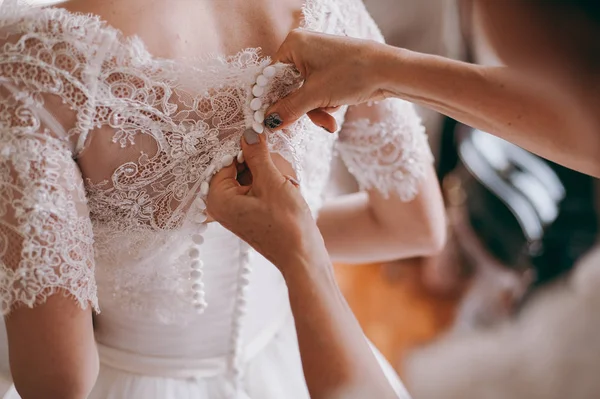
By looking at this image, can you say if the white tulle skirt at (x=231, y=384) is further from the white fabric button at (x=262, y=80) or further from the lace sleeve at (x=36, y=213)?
the white fabric button at (x=262, y=80)

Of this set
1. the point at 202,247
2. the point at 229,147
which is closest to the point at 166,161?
the point at 229,147

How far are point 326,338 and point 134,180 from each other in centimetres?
31

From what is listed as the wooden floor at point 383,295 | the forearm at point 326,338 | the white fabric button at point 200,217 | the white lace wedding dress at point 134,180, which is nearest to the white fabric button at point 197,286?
the white lace wedding dress at point 134,180

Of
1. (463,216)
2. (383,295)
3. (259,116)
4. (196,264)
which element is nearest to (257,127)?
(259,116)

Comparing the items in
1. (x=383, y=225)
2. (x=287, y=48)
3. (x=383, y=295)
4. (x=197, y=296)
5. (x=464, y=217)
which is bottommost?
(x=383, y=295)

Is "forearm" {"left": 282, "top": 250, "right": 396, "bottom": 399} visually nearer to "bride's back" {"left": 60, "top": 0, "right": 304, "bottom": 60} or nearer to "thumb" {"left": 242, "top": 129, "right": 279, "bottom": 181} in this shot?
"thumb" {"left": 242, "top": 129, "right": 279, "bottom": 181}

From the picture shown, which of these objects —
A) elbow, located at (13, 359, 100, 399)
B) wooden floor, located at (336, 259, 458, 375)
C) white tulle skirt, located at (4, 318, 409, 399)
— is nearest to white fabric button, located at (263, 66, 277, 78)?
elbow, located at (13, 359, 100, 399)

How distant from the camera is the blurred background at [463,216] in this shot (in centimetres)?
93

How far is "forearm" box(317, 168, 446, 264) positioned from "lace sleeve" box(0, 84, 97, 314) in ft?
1.89

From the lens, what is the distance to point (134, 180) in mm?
721

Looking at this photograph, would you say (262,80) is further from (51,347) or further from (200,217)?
(51,347)

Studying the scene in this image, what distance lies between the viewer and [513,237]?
1.88 m

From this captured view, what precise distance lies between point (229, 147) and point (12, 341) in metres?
0.36

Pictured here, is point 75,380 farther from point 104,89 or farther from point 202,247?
point 104,89
